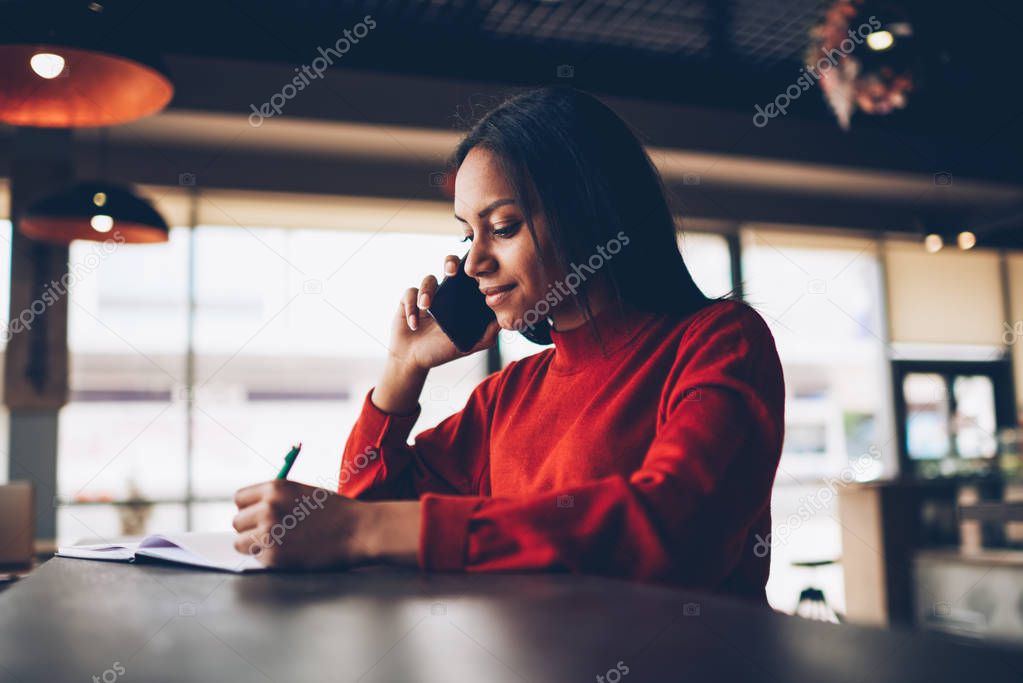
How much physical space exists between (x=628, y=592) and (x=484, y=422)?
815 mm

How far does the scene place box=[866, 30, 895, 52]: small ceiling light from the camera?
270 cm

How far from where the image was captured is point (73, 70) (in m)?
2.10

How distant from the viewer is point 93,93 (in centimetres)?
221

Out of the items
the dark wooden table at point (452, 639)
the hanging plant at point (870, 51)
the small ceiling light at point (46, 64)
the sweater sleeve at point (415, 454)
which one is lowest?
the dark wooden table at point (452, 639)

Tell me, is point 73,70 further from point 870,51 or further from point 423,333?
point 870,51

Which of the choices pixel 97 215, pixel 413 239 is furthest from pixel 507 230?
pixel 413 239

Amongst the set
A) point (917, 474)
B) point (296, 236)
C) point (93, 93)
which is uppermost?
point (296, 236)

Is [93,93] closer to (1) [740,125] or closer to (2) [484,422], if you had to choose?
(2) [484,422]

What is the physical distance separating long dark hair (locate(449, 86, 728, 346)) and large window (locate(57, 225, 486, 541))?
477 centimetres

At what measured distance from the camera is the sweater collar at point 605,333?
1263 millimetres

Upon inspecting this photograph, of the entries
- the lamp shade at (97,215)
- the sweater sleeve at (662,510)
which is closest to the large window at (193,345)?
the lamp shade at (97,215)

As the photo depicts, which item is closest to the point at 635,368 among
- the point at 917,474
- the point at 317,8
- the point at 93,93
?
the point at 93,93

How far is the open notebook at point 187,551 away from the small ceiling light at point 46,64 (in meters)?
1.34

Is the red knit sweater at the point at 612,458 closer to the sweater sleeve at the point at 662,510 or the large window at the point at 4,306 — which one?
the sweater sleeve at the point at 662,510
